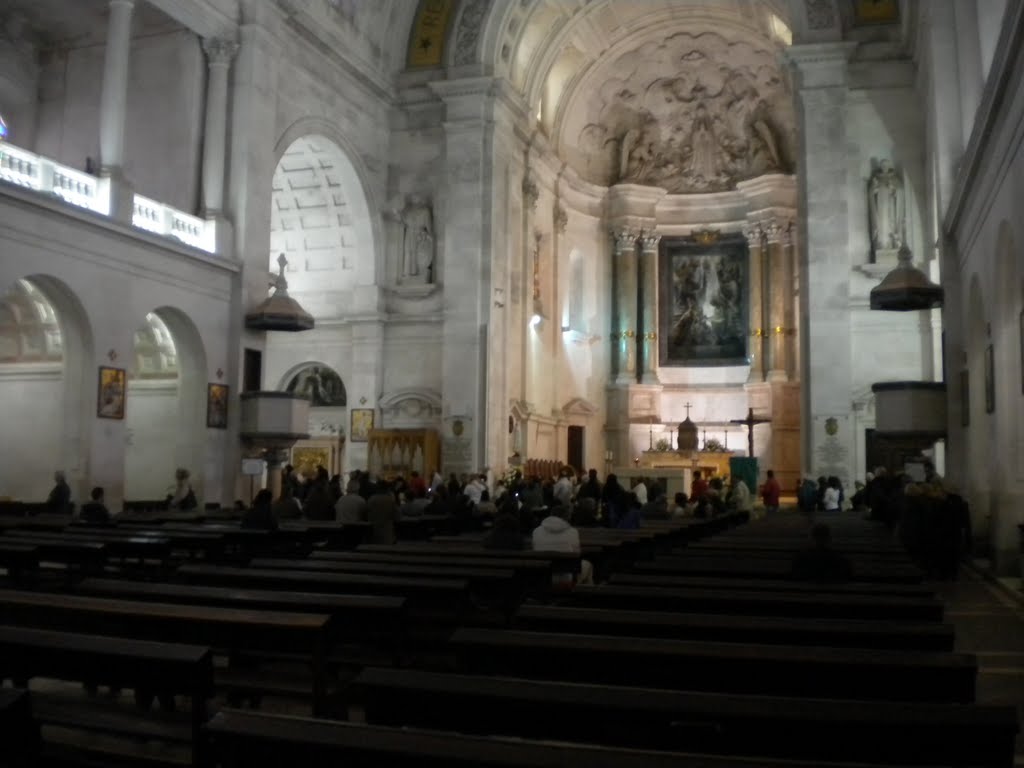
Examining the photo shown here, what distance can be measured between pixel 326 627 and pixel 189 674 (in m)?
0.89

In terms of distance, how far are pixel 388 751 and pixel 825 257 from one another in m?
21.1

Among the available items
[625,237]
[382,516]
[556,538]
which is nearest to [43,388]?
[382,516]

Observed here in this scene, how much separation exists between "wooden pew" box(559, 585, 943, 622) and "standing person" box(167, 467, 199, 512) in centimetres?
1244

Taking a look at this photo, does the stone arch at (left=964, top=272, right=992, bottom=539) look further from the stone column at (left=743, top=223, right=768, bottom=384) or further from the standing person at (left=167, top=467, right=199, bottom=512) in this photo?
the stone column at (left=743, top=223, right=768, bottom=384)

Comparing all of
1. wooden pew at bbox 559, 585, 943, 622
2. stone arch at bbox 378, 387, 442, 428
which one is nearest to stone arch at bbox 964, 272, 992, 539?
wooden pew at bbox 559, 585, 943, 622

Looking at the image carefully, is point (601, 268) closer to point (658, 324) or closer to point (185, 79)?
point (658, 324)

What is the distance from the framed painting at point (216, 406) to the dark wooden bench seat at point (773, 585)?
44.9 ft

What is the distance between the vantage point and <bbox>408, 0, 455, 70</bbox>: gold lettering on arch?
81.8ft

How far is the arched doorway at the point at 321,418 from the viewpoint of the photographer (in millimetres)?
24734

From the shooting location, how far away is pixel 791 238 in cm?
3088

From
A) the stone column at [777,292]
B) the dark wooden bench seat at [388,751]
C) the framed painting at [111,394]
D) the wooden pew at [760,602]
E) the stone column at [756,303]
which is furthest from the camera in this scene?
the stone column at [756,303]

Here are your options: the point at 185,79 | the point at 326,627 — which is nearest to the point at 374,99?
the point at 185,79

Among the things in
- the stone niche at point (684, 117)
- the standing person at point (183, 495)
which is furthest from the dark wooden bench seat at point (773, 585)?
the stone niche at point (684, 117)

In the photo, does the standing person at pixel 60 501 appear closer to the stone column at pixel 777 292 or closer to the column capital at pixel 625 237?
the stone column at pixel 777 292
